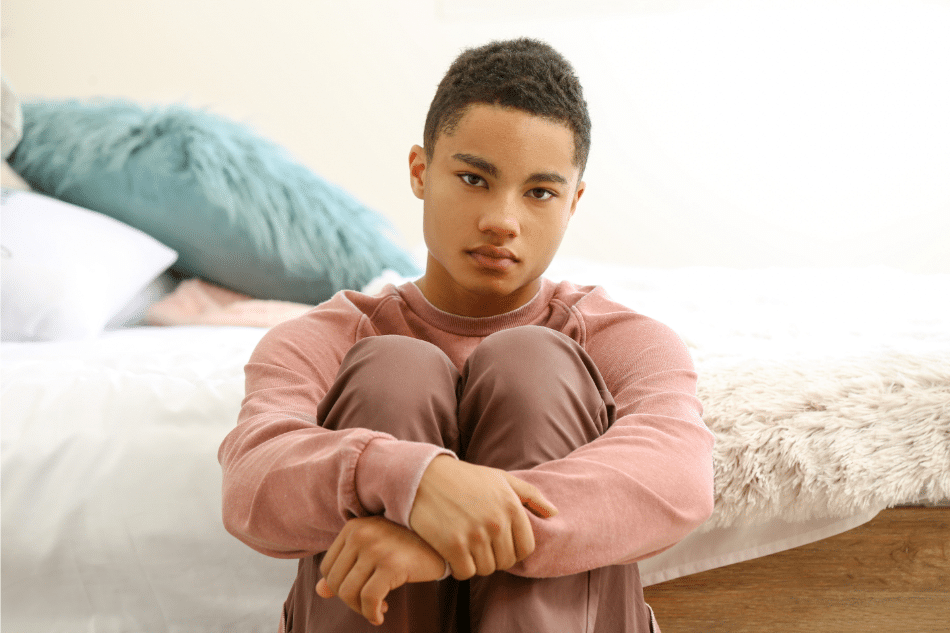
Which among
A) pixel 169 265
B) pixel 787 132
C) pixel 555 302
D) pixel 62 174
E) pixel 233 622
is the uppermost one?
pixel 787 132

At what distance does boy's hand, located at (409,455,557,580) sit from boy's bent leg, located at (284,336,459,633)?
0.07m

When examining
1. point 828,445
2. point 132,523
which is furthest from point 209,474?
point 828,445

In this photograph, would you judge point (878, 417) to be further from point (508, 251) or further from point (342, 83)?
point (342, 83)

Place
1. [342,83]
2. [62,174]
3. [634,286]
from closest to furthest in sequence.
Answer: [62,174]
[634,286]
[342,83]

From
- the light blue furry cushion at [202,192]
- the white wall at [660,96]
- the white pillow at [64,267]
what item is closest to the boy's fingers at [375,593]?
the white pillow at [64,267]

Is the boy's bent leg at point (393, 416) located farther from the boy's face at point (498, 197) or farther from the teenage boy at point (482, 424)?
the boy's face at point (498, 197)

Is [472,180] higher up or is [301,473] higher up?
[472,180]

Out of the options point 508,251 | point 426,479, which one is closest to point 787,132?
point 508,251

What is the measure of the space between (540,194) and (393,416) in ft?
0.95

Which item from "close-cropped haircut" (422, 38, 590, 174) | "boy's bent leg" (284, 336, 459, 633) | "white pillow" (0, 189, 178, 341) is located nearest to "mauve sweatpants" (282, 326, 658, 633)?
"boy's bent leg" (284, 336, 459, 633)

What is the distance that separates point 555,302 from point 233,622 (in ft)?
1.64

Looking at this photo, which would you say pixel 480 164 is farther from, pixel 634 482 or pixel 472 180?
pixel 634 482

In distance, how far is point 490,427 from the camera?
1.90 ft

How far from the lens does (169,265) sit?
50.6 inches
